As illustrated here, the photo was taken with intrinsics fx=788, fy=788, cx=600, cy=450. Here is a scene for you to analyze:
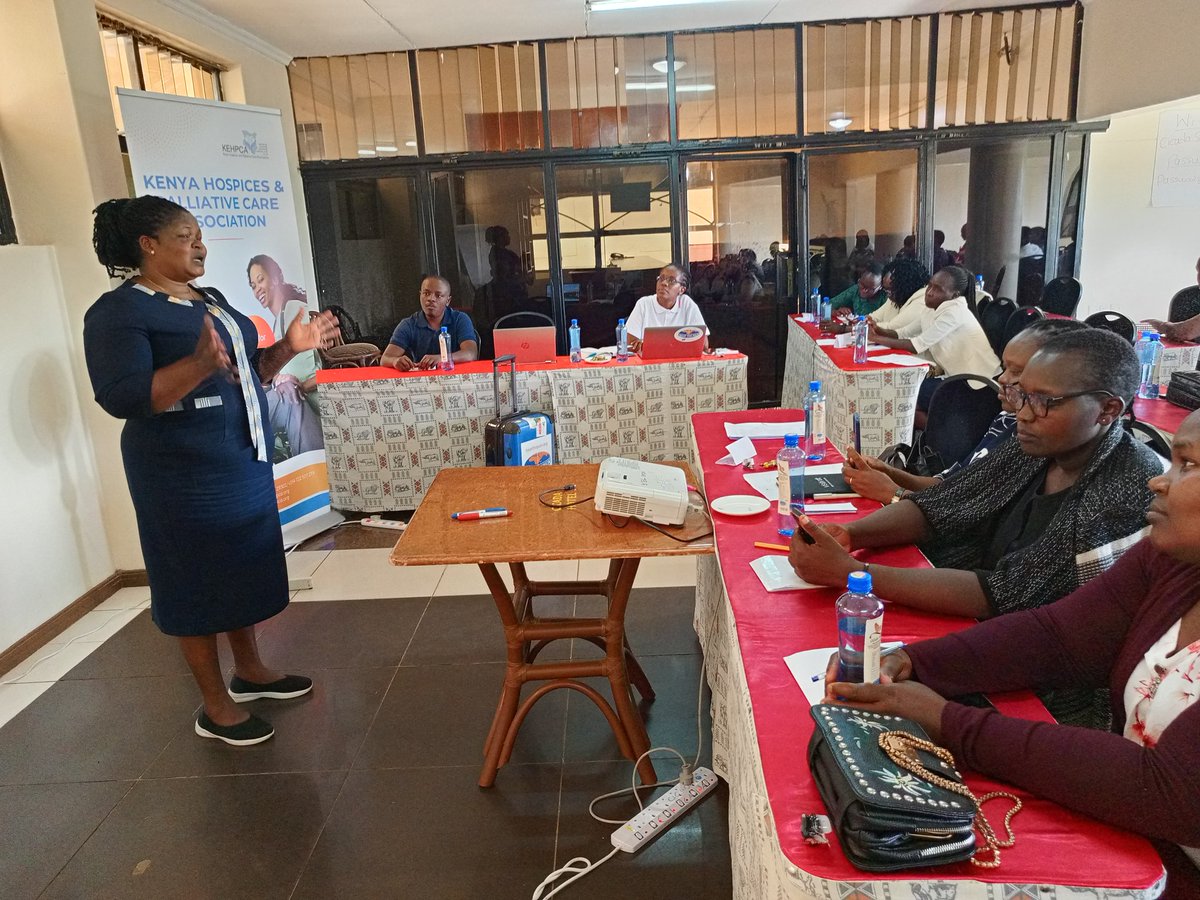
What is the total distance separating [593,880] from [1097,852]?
1269mm

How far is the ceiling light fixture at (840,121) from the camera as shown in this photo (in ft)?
19.8

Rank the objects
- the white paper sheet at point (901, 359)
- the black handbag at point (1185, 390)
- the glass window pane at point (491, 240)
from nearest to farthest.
→ the black handbag at point (1185, 390)
the white paper sheet at point (901, 359)
the glass window pane at point (491, 240)

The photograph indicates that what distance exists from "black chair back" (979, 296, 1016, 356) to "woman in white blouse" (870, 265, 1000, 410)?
1.24ft

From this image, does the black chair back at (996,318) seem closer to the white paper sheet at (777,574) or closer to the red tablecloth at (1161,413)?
the red tablecloth at (1161,413)

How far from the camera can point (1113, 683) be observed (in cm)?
126

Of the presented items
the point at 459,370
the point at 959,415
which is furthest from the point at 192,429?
the point at 959,415

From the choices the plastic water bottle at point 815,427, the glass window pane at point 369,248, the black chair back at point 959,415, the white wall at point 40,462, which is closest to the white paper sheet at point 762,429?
the plastic water bottle at point 815,427

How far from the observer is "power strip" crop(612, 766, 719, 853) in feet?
6.60

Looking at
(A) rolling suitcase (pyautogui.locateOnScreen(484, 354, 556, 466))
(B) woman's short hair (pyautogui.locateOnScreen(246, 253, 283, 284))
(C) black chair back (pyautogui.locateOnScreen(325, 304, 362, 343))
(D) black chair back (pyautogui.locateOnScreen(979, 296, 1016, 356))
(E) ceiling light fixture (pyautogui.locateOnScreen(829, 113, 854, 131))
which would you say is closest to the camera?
(B) woman's short hair (pyautogui.locateOnScreen(246, 253, 283, 284))

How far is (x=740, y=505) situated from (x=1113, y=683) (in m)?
1.02

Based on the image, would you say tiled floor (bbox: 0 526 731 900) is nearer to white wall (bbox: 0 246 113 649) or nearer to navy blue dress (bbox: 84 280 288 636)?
white wall (bbox: 0 246 113 649)

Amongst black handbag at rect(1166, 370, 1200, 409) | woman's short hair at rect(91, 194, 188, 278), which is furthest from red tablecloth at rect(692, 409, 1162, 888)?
black handbag at rect(1166, 370, 1200, 409)

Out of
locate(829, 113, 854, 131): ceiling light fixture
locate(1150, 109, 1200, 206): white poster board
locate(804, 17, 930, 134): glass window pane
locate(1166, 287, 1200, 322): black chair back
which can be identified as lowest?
locate(1166, 287, 1200, 322): black chair back

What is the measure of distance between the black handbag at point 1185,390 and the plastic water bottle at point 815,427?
63.1 inches
